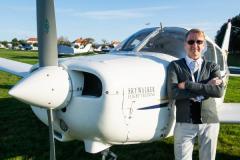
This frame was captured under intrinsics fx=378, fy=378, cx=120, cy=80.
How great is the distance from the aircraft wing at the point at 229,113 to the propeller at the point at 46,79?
119 inches

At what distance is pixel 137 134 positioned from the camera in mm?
4871

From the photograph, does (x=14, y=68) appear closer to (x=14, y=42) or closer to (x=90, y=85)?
(x=90, y=85)

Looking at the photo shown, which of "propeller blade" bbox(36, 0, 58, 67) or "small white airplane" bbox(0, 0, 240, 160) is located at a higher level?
"propeller blade" bbox(36, 0, 58, 67)

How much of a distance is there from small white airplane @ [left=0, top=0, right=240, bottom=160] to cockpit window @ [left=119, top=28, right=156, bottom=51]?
829mm

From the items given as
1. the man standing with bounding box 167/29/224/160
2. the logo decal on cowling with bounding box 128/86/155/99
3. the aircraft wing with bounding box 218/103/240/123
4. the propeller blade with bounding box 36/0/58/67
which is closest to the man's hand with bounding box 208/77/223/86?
the man standing with bounding box 167/29/224/160

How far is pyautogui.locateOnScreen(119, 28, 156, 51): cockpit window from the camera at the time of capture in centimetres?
617

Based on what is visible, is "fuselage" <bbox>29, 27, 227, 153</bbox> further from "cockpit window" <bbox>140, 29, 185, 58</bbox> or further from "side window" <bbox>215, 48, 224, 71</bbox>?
→ "side window" <bbox>215, 48, 224, 71</bbox>

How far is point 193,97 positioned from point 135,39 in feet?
6.36

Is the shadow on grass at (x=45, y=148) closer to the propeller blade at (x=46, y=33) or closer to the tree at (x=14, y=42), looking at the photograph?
the propeller blade at (x=46, y=33)

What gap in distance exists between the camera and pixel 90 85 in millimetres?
4730

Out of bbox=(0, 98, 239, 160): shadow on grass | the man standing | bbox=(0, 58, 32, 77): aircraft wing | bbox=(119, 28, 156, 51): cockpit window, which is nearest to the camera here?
the man standing

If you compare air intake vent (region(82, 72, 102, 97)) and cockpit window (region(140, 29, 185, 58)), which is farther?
cockpit window (region(140, 29, 185, 58))

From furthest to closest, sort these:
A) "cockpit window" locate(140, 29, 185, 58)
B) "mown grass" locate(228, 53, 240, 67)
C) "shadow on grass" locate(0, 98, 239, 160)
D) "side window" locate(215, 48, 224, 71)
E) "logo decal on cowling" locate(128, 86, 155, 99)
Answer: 1. "mown grass" locate(228, 53, 240, 67)
2. "side window" locate(215, 48, 224, 71)
3. "shadow on grass" locate(0, 98, 239, 160)
4. "cockpit window" locate(140, 29, 185, 58)
5. "logo decal on cowling" locate(128, 86, 155, 99)

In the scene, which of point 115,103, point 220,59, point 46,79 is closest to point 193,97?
point 115,103
